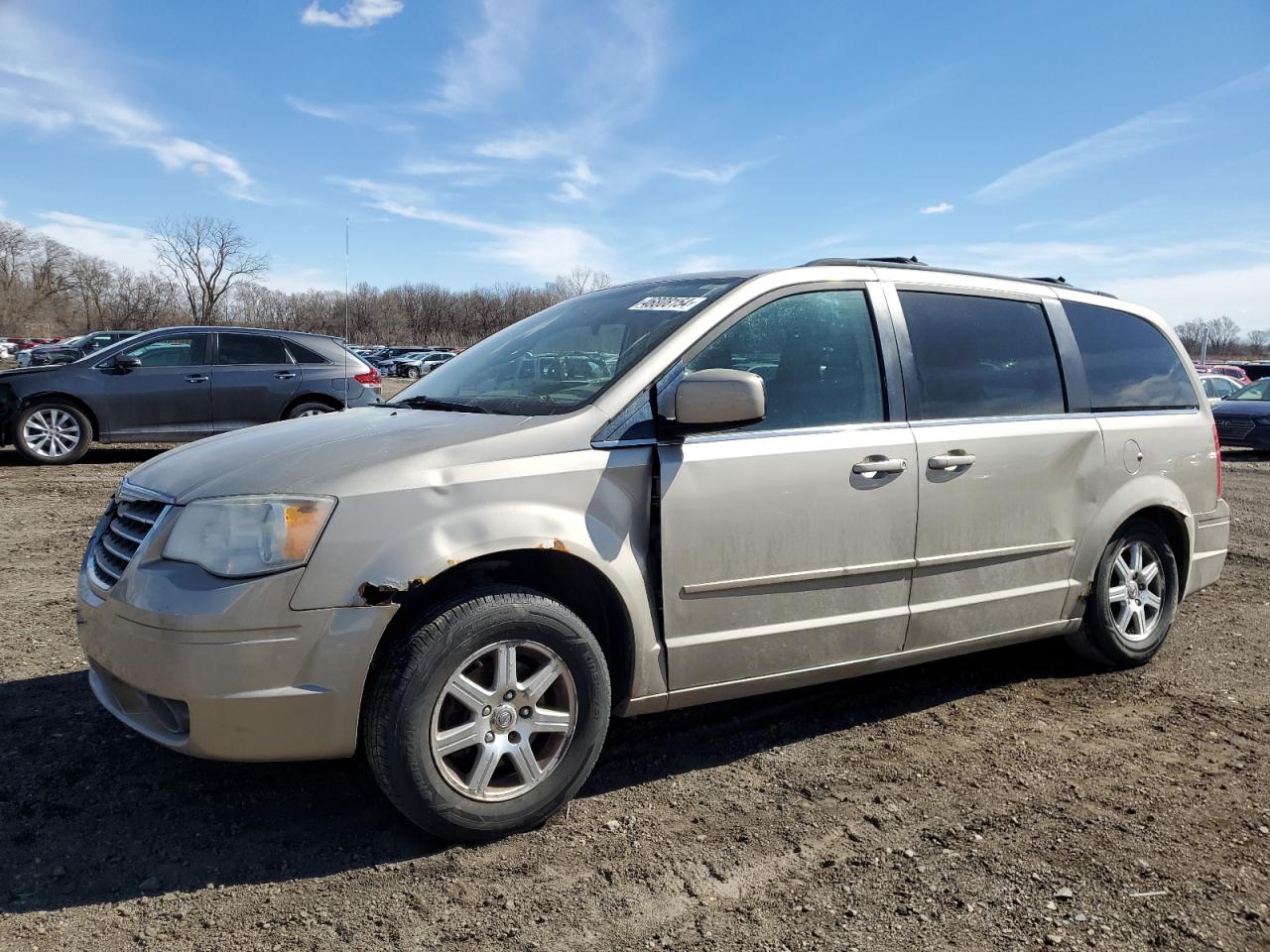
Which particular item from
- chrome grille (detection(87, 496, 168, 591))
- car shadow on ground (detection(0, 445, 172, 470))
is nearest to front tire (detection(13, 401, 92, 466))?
car shadow on ground (detection(0, 445, 172, 470))

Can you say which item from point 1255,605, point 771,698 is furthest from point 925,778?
point 1255,605

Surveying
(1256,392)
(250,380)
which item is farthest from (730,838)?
(1256,392)

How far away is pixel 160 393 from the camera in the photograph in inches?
440

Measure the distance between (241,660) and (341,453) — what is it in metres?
0.68

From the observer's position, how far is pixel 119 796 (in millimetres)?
3096

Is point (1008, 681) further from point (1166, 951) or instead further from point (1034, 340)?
point (1166, 951)

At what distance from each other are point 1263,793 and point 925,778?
1.16 metres

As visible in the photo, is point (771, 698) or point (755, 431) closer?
point (755, 431)

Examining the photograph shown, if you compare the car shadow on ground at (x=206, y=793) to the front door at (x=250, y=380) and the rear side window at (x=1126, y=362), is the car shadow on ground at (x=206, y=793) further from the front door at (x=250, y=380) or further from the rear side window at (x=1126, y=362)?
the front door at (x=250, y=380)

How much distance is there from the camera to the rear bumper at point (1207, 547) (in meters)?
4.74

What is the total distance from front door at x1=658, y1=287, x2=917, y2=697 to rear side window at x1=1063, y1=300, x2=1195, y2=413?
1.39 metres

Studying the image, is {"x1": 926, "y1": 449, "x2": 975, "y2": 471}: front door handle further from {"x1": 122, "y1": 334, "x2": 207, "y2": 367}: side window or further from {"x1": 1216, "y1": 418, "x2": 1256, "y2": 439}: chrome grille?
{"x1": 1216, "y1": 418, "x2": 1256, "y2": 439}: chrome grille

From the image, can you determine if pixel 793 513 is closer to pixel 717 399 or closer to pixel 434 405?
pixel 717 399

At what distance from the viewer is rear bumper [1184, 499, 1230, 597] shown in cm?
474
